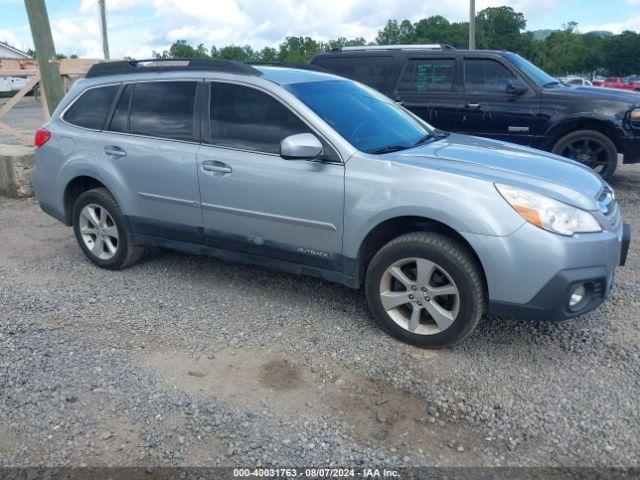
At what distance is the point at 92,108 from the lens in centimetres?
515

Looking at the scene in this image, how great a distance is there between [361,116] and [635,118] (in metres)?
4.83

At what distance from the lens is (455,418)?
10.2 feet

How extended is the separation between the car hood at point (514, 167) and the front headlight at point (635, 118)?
3.94 metres

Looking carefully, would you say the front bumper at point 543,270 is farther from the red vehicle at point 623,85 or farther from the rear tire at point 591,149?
the red vehicle at point 623,85

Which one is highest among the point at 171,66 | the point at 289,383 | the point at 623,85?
the point at 171,66

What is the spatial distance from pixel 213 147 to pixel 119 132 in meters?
1.02

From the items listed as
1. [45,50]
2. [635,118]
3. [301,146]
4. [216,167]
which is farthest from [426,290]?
[45,50]

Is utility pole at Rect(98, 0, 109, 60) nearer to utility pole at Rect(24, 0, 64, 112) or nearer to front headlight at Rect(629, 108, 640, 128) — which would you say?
utility pole at Rect(24, 0, 64, 112)

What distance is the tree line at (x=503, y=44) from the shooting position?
5906cm

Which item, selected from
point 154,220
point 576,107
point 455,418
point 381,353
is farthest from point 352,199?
point 576,107

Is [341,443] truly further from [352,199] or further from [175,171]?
[175,171]

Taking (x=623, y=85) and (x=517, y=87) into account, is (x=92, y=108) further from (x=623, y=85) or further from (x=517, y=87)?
(x=623, y=85)

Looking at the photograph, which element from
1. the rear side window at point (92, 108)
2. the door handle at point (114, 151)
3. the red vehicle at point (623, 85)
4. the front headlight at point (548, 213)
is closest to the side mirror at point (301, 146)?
the front headlight at point (548, 213)

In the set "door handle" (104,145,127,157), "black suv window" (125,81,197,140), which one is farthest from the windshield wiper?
"door handle" (104,145,127,157)
